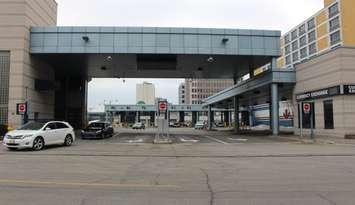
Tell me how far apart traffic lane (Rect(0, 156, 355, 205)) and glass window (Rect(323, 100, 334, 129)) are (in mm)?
20749

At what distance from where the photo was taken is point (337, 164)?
15.4 meters

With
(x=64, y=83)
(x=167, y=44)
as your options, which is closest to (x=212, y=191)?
A: (x=167, y=44)

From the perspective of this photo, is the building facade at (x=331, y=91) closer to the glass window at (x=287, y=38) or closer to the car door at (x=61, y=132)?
the car door at (x=61, y=132)

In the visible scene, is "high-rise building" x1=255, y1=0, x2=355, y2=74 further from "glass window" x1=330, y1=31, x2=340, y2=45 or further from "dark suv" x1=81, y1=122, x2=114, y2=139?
"dark suv" x1=81, y1=122, x2=114, y2=139

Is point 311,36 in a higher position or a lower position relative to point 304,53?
higher

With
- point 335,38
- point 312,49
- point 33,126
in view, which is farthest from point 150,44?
point 312,49

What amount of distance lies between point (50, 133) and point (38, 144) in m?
1.34

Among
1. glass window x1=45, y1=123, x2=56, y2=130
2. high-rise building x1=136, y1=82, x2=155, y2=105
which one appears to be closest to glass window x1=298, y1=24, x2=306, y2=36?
high-rise building x1=136, y1=82, x2=155, y2=105

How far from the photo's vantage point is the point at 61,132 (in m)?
25.0

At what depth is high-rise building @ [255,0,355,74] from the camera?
9612cm

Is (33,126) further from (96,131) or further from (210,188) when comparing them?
(210,188)

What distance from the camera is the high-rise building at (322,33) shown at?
96125mm

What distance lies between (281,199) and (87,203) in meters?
3.69

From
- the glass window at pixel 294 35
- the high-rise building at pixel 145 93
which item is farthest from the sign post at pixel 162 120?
the high-rise building at pixel 145 93
